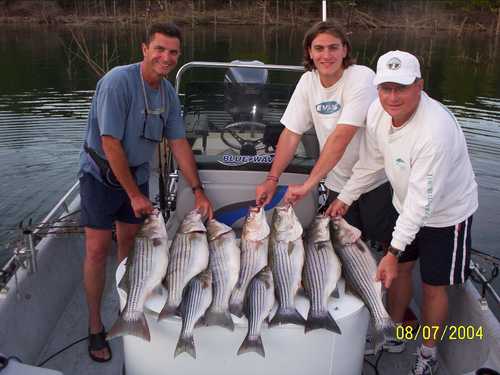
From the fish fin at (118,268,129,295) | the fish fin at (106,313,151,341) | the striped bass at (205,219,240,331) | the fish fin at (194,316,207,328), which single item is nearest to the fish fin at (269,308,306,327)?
the striped bass at (205,219,240,331)

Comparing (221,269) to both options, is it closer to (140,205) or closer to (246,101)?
(140,205)

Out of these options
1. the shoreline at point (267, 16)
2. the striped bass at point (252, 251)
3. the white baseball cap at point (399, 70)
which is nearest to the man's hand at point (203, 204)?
the striped bass at point (252, 251)

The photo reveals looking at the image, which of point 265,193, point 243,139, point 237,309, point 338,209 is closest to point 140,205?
point 265,193

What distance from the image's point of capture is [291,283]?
111 inches

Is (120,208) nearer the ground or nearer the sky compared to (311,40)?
nearer the ground

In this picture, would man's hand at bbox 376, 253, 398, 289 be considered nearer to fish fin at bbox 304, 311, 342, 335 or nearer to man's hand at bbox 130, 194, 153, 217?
fish fin at bbox 304, 311, 342, 335

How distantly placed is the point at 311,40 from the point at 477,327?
2100 mm

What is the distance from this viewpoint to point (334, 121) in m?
3.34

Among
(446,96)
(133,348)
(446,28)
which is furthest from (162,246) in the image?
(446,28)

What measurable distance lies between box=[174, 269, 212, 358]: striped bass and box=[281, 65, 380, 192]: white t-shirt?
125 centimetres

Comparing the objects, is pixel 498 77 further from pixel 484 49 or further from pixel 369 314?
pixel 369 314

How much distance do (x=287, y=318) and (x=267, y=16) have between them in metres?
42.0

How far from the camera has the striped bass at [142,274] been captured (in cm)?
257
